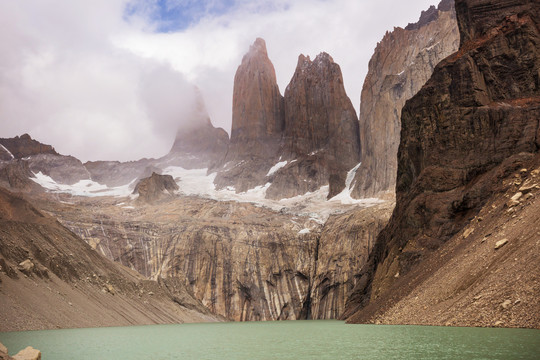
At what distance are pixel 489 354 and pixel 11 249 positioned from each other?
41570 mm

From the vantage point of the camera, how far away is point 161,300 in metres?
64.4

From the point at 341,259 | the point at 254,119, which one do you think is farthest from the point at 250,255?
the point at 254,119

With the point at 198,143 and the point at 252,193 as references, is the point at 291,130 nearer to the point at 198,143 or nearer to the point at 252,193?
the point at 252,193

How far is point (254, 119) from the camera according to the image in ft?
448

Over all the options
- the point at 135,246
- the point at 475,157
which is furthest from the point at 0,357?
the point at 135,246

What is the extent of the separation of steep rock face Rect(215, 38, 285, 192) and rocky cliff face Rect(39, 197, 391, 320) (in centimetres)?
4120

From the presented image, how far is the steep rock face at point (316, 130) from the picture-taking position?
118 m

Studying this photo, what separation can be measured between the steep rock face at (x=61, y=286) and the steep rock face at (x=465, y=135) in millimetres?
22996

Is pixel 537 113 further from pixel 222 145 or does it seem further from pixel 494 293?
pixel 222 145

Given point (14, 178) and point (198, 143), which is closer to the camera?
point (14, 178)

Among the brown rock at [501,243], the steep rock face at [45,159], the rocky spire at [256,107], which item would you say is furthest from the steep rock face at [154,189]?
the brown rock at [501,243]

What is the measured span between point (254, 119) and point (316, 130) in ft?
63.2

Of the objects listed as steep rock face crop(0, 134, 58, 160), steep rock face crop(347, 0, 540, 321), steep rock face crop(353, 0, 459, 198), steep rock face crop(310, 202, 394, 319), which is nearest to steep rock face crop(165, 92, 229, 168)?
steep rock face crop(0, 134, 58, 160)

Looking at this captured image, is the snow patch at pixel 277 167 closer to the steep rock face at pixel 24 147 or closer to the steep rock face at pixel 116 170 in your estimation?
the steep rock face at pixel 116 170
